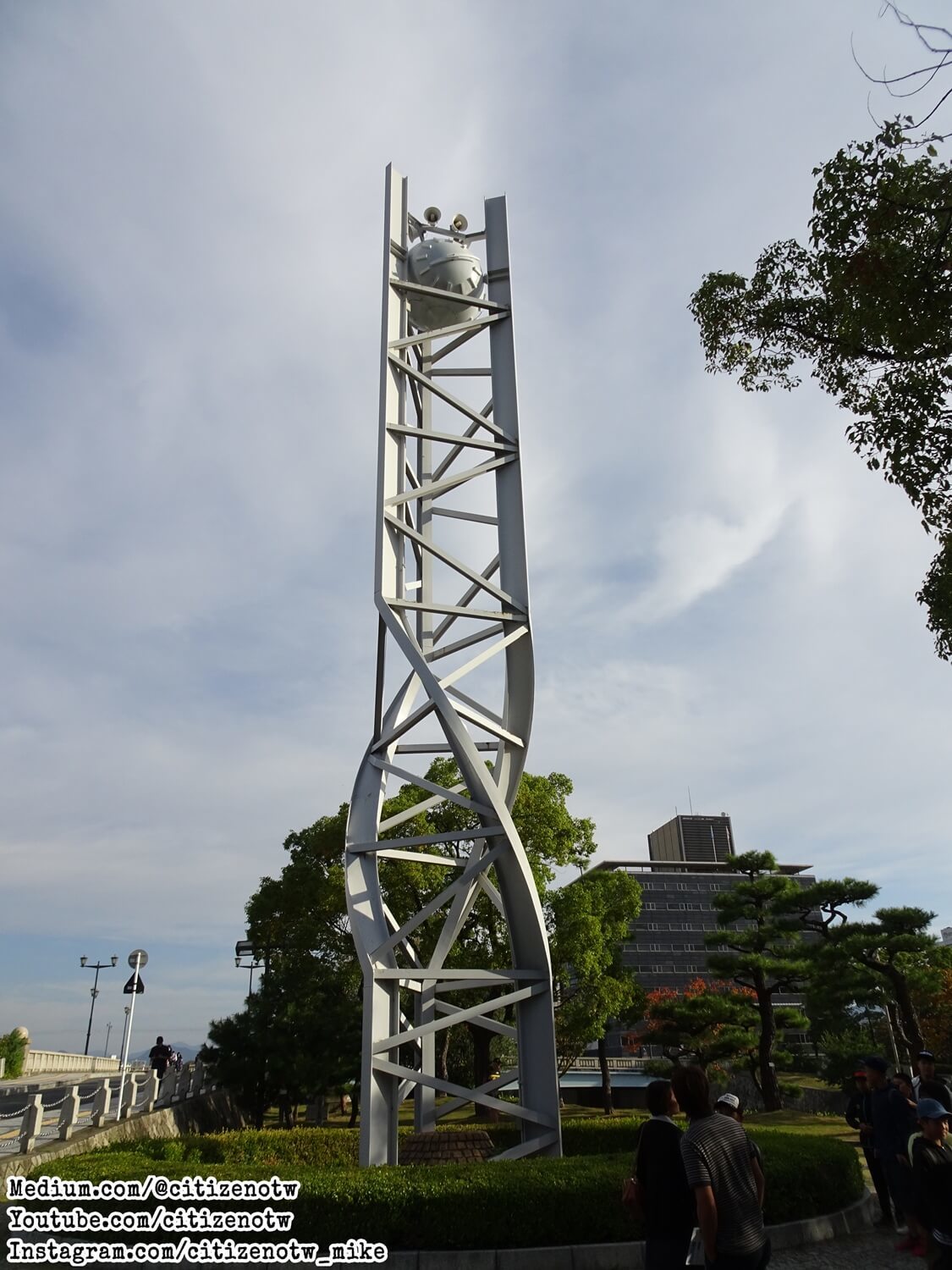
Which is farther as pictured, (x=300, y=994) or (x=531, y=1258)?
(x=300, y=994)

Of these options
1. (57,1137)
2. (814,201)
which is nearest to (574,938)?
(57,1137)

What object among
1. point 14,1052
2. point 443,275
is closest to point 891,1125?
point 443,275

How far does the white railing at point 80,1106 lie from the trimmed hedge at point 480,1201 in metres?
4.82

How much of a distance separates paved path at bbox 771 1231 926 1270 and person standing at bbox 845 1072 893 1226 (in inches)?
18.1

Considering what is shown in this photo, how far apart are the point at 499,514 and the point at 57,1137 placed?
1045 cm

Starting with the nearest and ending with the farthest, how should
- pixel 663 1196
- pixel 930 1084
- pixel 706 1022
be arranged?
1. pixel 663 1196
2. pixel 930 1084
3. pixel 706 1022

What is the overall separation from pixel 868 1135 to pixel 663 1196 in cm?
456

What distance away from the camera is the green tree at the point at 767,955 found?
21.0 m

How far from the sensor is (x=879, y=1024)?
136 feet

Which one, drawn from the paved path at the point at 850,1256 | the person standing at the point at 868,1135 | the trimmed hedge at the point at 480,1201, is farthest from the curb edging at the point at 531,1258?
the person standing at the point at 868,1135

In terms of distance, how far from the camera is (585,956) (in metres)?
21.3

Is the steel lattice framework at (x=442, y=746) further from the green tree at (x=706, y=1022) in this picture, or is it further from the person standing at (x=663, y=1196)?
the green tree at (x=706, y=1022)

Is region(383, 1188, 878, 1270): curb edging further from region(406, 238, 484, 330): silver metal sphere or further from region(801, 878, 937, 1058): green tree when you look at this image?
region(801, 878, 937, 1058): green tree

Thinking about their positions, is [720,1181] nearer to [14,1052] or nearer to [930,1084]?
[930,1084]
